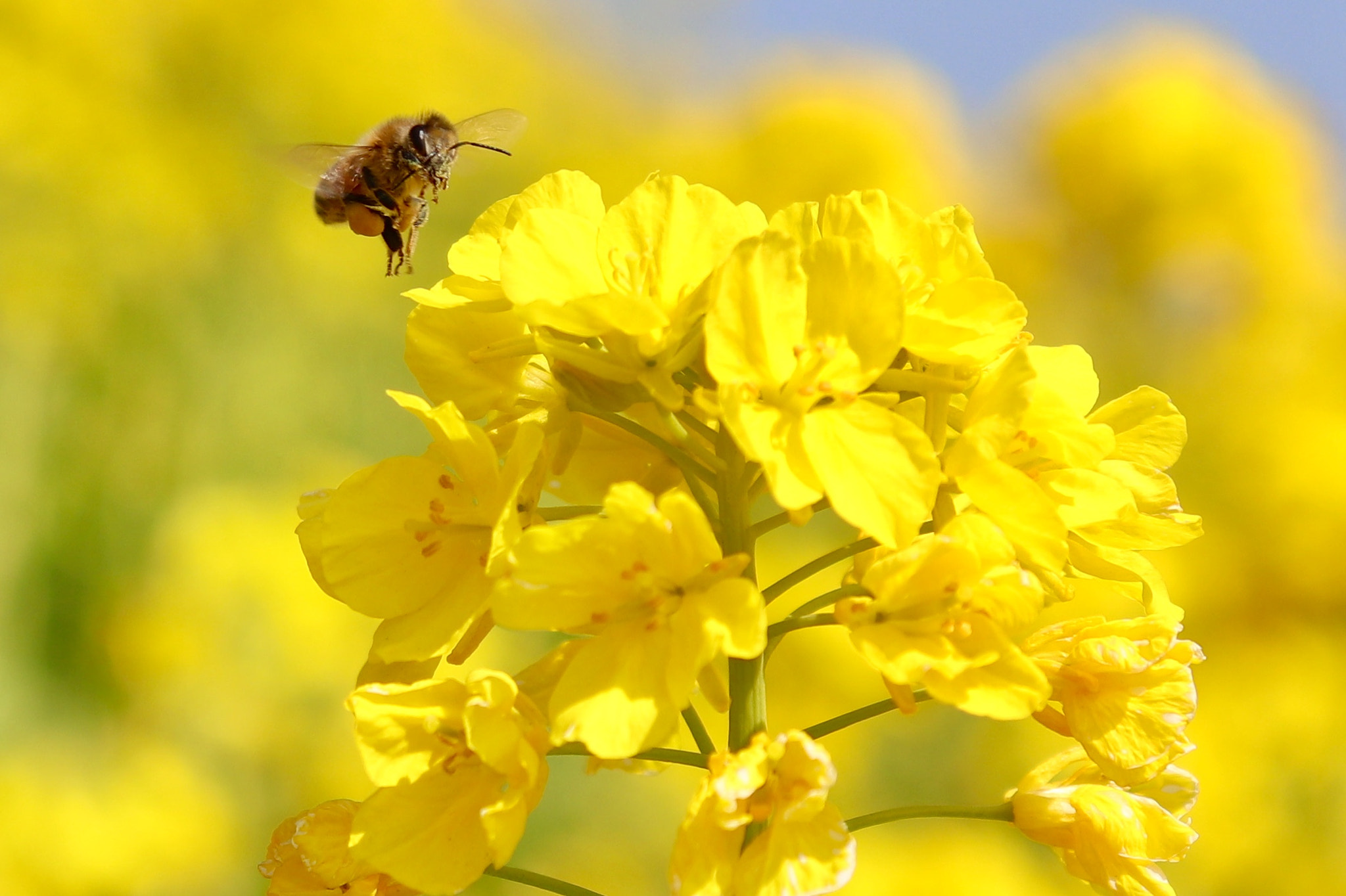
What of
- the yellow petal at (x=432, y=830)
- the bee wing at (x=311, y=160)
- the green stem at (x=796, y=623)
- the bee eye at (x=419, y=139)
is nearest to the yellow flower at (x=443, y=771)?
the yellow petal at (x=432, y=830)

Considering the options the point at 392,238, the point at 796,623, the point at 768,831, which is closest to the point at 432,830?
the point at 768,831

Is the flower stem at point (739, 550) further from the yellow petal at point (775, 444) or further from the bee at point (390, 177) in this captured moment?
the bee at point (390, 177)

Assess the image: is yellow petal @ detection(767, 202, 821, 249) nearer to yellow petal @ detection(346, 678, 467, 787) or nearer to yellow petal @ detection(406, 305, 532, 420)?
yellow petal @ detection(406, 305, 532, 420)

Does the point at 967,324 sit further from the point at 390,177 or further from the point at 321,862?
the point at 390,177

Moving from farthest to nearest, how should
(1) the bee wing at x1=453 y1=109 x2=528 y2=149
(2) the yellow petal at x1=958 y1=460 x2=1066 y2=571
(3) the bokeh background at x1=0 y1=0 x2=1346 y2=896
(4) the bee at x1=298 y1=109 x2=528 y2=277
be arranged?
1. (3) the bokeh background at x1=0 y1=0 x2=1346 y2=896
2. (1) the bee wing at x1=453 y1=109 x2=528 y2=149
3. (4) the bee at x1=298 y1=109 x2=528 y2=277
4. (2) the yellow petal at x1=958 y1=460 x2=1066 y2=571

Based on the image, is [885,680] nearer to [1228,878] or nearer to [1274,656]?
[1228,878]

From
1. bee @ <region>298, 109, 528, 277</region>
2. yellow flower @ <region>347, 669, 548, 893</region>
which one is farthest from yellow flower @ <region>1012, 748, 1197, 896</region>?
bee @ <region>298, 109, 528, 277</region>
